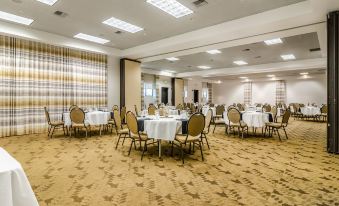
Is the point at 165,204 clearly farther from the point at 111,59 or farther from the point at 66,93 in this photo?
the point at 111,59

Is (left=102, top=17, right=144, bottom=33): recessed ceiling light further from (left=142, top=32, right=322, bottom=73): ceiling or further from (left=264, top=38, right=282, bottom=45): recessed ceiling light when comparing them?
(left=264, top=38, right=282, bottom=45): recessed ceiling light

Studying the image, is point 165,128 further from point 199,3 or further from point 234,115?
point 199,3

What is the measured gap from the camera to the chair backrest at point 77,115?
6140 millimetres

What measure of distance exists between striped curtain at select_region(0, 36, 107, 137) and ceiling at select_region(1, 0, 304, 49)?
1066 mm

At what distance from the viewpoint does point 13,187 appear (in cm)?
121

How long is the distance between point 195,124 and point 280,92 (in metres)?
18.1

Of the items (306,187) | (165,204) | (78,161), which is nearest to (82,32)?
(78,161)

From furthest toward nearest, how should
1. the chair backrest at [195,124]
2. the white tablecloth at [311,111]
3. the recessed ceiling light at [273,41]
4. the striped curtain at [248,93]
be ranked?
the striped curtain at [248,93]
the white tablecloth at [311,111]
the recessed ceiling light at [273,41]
the chair backrest at [195,124]

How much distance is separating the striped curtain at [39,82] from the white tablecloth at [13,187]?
7.14 metres

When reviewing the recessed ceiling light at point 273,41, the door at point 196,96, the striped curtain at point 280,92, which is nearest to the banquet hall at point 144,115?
the recessed ceiling light at point 273,41

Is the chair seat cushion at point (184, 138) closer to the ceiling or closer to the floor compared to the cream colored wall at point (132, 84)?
closer to the floor

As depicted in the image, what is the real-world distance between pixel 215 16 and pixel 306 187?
15.8 feet

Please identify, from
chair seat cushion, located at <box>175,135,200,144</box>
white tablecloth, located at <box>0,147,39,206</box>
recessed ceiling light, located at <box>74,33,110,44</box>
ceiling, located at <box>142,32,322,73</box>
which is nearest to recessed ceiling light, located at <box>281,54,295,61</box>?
ceiling, located at <box>142,32,322,73</box>

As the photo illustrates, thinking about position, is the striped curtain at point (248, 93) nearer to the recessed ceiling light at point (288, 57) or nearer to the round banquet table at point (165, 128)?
the recessed ceiling light at point (288, 57)
